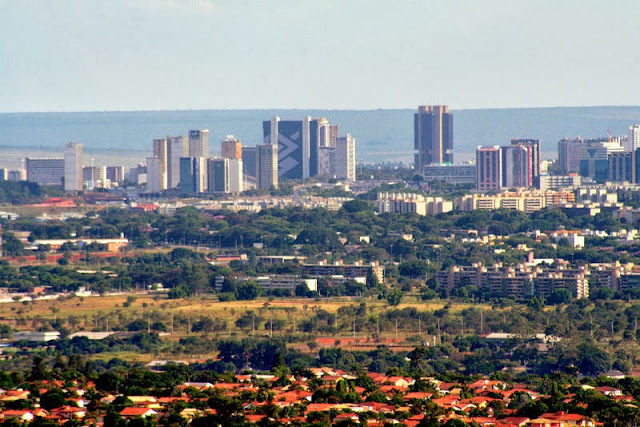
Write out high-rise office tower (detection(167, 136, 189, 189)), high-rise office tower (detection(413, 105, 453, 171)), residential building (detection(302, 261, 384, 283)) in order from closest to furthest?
residential building (detection(302, 261, 384, 283)), high-rise office tower (detection(167, 136, 189, 189)), high-rise office tower (detection(413, 105, 453, 171))

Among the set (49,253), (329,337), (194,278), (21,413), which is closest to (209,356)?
(329,337)

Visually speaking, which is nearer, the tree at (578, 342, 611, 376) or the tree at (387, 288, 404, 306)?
the tree at (578, 342, 611, 376)

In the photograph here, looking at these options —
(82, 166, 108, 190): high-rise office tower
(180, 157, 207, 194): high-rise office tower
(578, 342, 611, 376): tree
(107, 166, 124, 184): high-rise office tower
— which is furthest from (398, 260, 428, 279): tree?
(107, 166, 124, 184): high-rise office tower

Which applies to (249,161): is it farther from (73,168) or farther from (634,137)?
(634,137)

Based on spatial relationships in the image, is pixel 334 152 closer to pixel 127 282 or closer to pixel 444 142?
pixel 444 142

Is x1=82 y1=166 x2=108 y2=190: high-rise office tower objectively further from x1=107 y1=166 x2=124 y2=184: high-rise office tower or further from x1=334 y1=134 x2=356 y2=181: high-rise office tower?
x1=334 y1=134 x2=356 y2=181: high-rise office tower

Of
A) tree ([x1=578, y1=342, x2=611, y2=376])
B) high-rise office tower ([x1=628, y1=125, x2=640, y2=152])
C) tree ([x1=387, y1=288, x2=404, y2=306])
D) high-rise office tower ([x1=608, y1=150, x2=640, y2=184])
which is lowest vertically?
tree ([x1=578, y1=342, x2=611, y2=376])

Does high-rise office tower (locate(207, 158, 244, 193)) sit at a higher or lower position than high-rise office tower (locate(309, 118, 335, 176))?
lower
